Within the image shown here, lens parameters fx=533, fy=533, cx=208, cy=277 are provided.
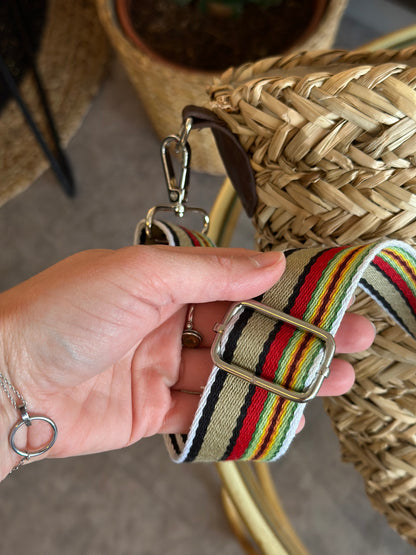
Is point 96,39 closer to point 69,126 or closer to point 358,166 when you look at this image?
point 69,126

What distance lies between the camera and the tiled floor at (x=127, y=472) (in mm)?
816

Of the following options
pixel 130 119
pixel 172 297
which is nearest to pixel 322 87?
pixel 172 297

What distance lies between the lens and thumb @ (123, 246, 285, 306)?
1.35 ft

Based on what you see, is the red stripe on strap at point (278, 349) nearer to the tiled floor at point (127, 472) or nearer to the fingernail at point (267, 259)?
the fingernail at point (267, 259)

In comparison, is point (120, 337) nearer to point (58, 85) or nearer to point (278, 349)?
point (278, 349)

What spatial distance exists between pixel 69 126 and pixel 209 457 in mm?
958

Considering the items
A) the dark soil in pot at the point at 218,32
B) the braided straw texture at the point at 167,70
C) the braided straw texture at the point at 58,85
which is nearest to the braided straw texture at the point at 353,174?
the braided straw texture at the point at 167,70

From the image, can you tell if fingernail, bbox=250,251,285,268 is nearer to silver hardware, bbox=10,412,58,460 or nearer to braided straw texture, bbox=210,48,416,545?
braided straw texture, bbox=210,48,416,545

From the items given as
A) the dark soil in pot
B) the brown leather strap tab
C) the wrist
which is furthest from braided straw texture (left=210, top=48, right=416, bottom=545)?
the dark soil in pot

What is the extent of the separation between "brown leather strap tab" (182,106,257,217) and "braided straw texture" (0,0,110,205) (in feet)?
2.79

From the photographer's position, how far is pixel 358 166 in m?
0.34

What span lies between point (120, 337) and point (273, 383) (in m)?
0.14

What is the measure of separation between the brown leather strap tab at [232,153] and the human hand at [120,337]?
49 mm

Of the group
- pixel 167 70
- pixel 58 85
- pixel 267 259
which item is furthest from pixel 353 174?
pixel 58 85
